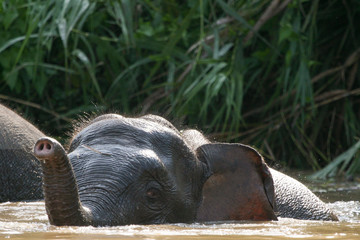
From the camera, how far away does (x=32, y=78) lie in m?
7.91

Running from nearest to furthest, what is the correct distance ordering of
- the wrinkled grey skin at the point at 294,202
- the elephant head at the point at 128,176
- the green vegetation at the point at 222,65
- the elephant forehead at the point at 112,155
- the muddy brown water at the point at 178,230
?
the muddy brown water at the point at 178,230 → the elephant head at the point at 128,176 → the elephant forehead at the point at 112,155 → the wrinkled grey skin at the point at 294,202 → the green vegetation at the point at 222,65

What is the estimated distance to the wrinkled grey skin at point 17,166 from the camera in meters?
5.62

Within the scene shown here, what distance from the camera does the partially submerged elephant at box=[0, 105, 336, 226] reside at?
3459 millimetres

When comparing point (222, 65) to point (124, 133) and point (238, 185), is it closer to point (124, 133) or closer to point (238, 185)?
point (238, 185)

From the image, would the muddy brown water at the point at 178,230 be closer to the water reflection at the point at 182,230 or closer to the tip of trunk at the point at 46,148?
the water reflection at the point at 182,230

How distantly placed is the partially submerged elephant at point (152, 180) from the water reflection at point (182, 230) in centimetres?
10

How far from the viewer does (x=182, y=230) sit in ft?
11.5

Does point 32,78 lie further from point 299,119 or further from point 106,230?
point 106,230

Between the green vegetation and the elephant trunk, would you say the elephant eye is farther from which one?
the green vegetation

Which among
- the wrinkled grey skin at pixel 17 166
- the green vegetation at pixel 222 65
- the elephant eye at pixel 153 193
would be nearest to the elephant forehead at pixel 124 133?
the elephant eye at pixel 153 193

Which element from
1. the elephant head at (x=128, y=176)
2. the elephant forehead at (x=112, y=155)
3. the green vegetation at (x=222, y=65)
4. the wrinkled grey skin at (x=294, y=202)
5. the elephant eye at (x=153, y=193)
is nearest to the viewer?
the elephant head at (x=128, y=176)

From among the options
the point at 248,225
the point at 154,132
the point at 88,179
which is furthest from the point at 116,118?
the point at 248,225

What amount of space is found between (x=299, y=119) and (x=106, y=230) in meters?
4.56

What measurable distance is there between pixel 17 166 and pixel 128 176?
218 cm
